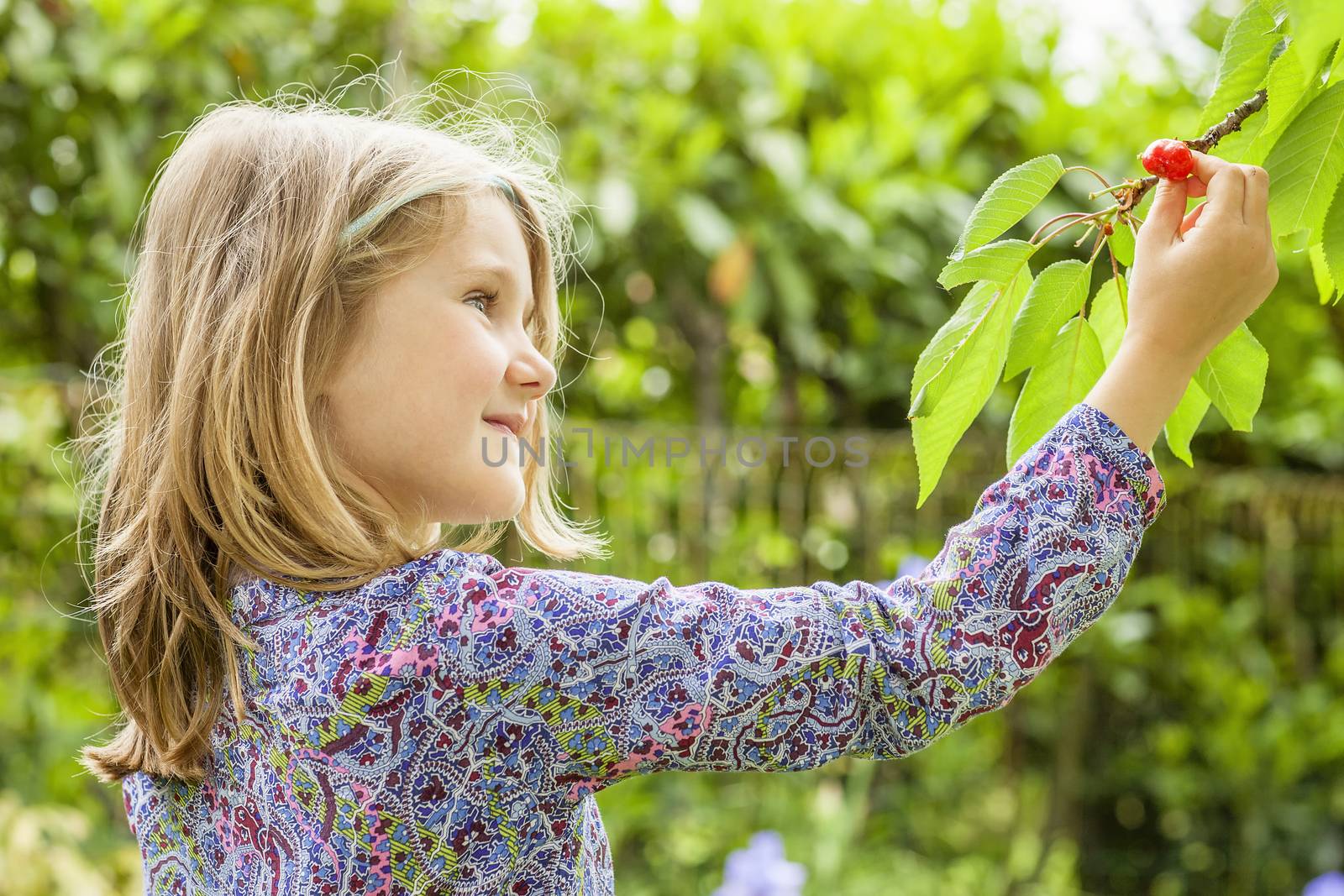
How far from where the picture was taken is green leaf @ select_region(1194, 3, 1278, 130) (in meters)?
0.91

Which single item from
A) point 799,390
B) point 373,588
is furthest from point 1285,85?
point 799,390

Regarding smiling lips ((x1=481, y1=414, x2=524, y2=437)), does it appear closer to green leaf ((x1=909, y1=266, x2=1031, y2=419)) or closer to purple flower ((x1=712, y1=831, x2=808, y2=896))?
green leaf ((x1=909, y1=266, x2=1031, y2=419))

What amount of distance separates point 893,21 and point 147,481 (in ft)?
8.96

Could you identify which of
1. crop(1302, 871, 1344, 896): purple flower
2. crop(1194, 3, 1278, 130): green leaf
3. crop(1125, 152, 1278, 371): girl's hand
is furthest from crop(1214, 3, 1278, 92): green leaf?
crop(1302, 871, 1344, 896): purple flower

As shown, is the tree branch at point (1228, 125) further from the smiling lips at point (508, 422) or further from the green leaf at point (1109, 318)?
the smiling lips at point (508, 422)

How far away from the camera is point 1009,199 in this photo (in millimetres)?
926

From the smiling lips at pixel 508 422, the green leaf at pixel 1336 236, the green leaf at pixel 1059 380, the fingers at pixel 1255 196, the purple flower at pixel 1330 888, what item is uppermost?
the fingers at pixel 1255 196

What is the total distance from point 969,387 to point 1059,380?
82 millimetres

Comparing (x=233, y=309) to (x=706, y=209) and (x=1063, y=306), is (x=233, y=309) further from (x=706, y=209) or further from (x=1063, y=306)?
(x=706, y=209)

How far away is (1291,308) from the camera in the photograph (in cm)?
373

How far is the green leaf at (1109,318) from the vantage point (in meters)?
1.02

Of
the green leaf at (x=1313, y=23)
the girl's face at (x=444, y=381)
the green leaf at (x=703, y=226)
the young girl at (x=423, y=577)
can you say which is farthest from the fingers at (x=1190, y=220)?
the green leaf at (x=703, y=226)

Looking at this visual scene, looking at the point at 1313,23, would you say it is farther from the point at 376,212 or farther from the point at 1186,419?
the point at 376,212

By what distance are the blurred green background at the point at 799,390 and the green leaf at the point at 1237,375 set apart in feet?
6.47
